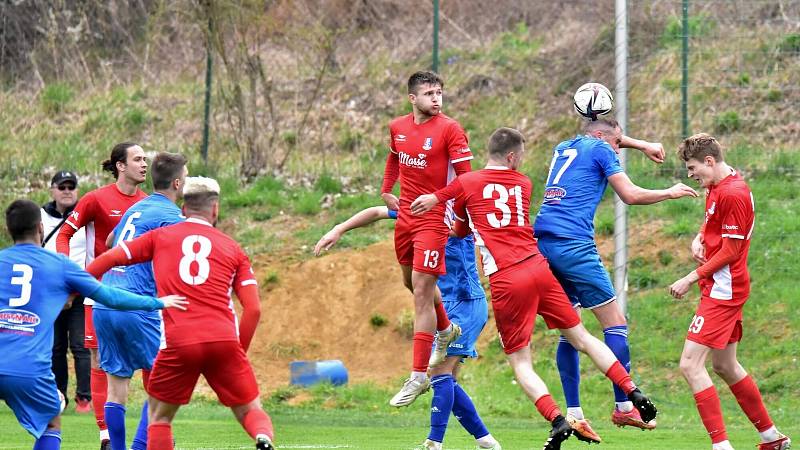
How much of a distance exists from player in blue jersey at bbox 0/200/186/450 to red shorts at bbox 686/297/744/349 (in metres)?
4.23

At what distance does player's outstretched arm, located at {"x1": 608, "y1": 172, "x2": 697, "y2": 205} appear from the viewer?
9.51 metres

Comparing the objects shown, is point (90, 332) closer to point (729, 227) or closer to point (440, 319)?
point (440, 319)

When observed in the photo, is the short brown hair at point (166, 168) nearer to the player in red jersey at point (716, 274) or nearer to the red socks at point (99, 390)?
the red socks at point (99, 390)

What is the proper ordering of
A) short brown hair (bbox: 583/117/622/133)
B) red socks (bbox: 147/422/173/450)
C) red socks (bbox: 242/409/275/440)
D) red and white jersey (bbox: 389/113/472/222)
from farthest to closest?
red and white jersey (bbox: 389/113/472/222)
short brown hair (bbox: 583/117/622/133)
red socks (bbox: 147/422/173/450)
red socks (bbox: 242/409/275/440)

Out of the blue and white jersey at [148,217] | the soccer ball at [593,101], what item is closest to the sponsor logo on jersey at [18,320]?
the blue and white jersey at [148,217]

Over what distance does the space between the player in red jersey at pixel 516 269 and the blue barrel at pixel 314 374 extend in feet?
21.9

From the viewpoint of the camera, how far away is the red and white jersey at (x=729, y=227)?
31.8 feet

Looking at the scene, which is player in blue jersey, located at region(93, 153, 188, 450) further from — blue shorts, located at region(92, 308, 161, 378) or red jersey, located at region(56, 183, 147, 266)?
red jersey, located at region(56, 183, 147, 266)

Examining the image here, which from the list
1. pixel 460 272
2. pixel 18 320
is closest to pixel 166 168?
pixel 18 320

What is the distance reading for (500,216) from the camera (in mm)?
9578

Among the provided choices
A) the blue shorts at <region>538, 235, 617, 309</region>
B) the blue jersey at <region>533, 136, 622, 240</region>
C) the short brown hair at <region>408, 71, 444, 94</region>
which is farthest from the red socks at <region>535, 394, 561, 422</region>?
the short brown hair at <region>408, 71, 444, 94</region>

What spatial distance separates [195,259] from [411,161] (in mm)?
3328

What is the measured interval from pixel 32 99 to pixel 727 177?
15264 mm

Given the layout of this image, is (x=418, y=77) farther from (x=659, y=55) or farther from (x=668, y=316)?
(x=659, y=55)
